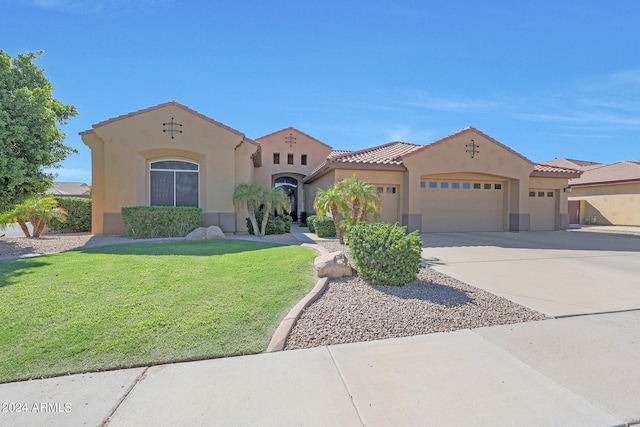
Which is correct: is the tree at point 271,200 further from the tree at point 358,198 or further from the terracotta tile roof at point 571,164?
the terracotta tile roof at point 571,164

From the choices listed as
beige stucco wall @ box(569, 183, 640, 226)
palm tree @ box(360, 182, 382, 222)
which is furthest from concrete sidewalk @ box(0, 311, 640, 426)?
beige stucco wall @ box(569, 183, 640, 226)

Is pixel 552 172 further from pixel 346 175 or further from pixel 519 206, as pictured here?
pixel 346 175

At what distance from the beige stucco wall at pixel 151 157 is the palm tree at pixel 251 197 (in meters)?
0.88

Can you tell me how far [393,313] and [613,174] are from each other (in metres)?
29.1

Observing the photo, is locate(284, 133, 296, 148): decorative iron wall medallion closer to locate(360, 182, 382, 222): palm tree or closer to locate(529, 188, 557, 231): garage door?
locate(360, 182, 382, 222): palm tree

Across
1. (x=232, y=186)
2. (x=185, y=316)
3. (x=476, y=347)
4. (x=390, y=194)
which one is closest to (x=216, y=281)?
(x=185, y=316)

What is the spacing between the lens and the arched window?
544 inches

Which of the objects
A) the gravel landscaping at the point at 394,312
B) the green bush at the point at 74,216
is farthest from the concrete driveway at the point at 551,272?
the green bush at the point at 74,216

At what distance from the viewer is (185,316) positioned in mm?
4121

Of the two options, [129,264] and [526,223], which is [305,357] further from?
[526,223]

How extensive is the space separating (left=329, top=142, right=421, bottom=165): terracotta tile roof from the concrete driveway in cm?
502

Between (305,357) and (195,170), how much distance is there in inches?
499

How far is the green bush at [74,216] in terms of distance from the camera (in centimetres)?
1521

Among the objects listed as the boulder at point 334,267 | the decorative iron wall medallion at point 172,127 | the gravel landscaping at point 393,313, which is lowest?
the gravel landscaping at point 393,313
